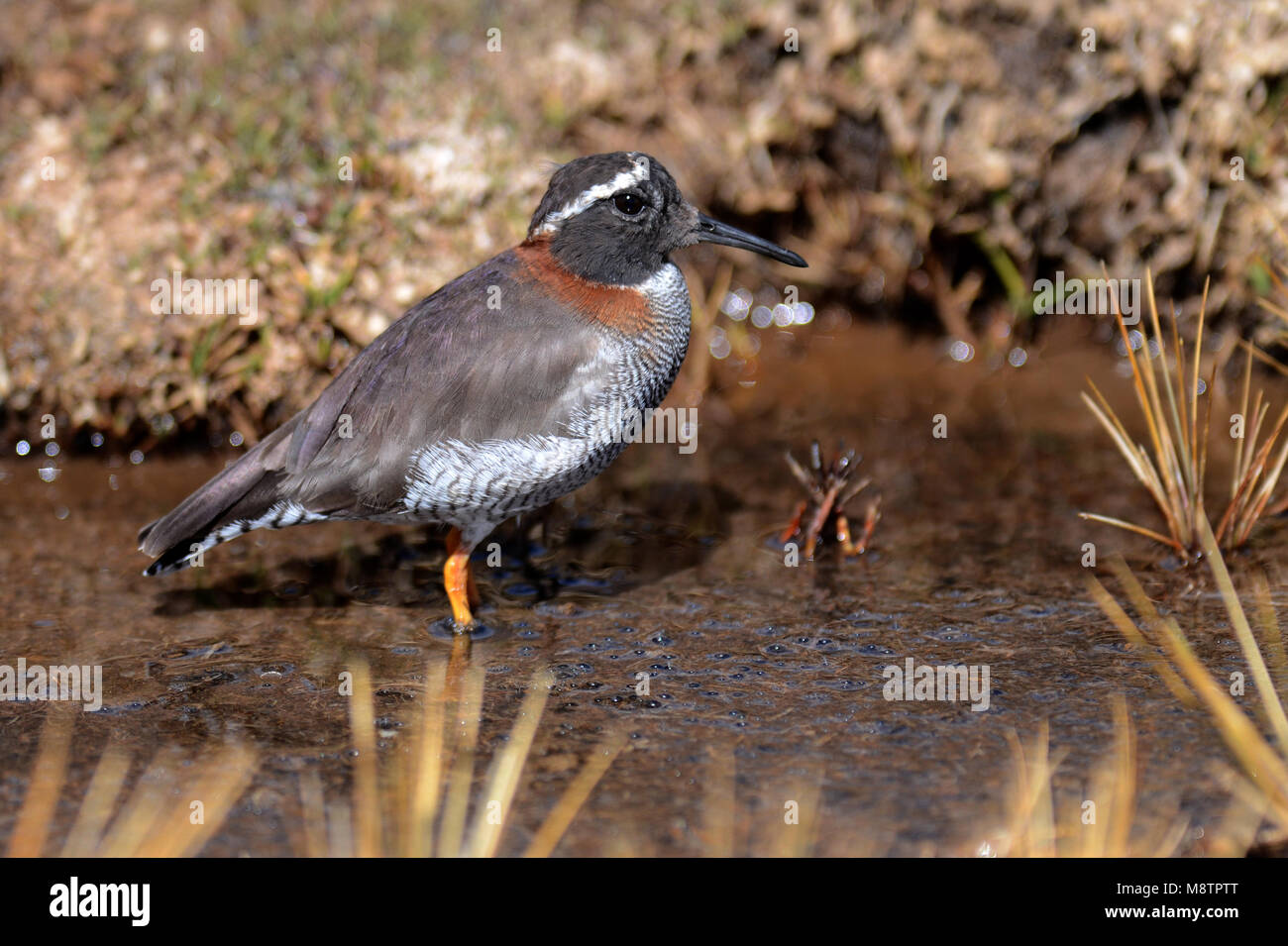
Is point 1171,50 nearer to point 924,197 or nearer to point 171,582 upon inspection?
point 924,197

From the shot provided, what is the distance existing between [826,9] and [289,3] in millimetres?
3645

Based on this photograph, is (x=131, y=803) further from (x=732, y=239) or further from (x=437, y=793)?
(x=732, y=239)

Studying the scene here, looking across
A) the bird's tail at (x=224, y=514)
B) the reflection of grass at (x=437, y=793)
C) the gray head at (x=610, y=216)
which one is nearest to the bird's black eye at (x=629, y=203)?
the gray head at (x=610, y=216)

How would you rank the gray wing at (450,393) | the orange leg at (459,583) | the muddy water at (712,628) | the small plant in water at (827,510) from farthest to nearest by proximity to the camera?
the small plant in water at (827,510) < the orange leg at (459,583) < the gray wing at (450,393) < the muddy water at (712,628)

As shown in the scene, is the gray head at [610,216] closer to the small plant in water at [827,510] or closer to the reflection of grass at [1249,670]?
the small plant in water at [827,510]

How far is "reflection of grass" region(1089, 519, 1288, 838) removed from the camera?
4.24m

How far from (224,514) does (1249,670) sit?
3908 mm

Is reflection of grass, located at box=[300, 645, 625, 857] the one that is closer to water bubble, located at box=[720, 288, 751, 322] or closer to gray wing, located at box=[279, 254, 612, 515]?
gray wing, located at box=[279, 254, 612, 515]

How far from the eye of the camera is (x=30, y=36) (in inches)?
339

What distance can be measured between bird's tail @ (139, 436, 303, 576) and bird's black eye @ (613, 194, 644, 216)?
1.71m

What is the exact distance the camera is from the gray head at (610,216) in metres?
5.55

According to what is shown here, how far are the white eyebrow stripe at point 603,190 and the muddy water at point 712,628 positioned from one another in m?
1.60

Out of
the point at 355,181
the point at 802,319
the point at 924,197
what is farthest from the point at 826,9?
the point at 355,181

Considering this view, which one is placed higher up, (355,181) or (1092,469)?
(355,181)
